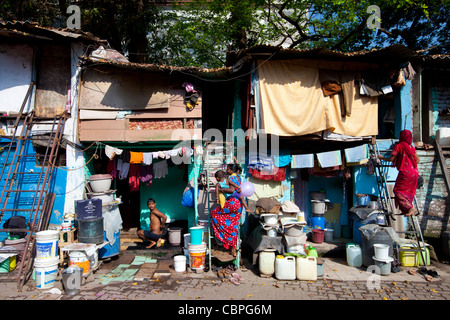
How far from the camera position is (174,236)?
8.96 meters

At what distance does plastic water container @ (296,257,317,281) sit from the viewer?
6660mm

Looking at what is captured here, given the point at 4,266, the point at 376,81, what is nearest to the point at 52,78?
the point at 4,266

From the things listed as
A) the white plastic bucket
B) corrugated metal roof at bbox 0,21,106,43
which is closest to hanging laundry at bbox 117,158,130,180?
corrugated metal roof at bbox 0,21,106,43

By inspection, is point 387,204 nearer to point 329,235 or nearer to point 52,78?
point 329,235

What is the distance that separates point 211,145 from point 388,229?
17.5 ft

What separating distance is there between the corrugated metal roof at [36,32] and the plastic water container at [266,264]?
7.76 metres

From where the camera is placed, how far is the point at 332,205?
374 inches

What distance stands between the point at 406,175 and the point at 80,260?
26.2 ft

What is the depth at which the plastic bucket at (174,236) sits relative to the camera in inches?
352

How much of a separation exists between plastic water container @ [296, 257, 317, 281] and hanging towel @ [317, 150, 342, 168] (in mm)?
3075

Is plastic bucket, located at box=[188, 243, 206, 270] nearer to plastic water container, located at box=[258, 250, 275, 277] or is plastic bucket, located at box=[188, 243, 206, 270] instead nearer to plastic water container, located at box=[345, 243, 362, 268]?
plastic water container, located at box=[258, 250, 275, 277]

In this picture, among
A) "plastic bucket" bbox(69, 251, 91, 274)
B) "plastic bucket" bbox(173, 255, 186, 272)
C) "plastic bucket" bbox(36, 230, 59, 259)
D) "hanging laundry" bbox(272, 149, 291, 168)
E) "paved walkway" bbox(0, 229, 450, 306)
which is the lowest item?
"paved walkway" bbox(0, 229, 450, 306)

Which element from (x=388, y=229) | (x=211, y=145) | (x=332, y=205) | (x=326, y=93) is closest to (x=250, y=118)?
(x=211, y=145)

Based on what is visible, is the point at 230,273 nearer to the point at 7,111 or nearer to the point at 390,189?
the point at 390,189
